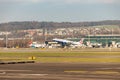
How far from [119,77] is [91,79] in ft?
11.6

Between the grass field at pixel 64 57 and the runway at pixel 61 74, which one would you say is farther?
the grass field at pixel 64 57

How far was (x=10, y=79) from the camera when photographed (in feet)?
136

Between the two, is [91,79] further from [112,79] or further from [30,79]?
[30,79]

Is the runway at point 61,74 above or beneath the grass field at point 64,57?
beneath

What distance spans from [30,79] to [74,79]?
13.7ft

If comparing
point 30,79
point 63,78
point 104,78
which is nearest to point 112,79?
point 104,78

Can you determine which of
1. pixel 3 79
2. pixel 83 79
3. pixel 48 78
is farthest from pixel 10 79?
pixel 83 79

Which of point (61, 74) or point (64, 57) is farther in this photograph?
point (64, 57)

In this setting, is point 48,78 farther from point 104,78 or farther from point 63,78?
point 104,78

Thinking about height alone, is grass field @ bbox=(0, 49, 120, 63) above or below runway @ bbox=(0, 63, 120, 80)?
above

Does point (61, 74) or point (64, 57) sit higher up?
point (64, 57)

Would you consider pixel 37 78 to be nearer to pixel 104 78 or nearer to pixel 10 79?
pixel 10 79

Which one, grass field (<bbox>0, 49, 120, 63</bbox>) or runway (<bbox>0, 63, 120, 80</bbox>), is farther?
grass field (<bbox>0, 49, 120, 63</bbox>)

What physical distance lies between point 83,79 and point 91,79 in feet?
2.48
